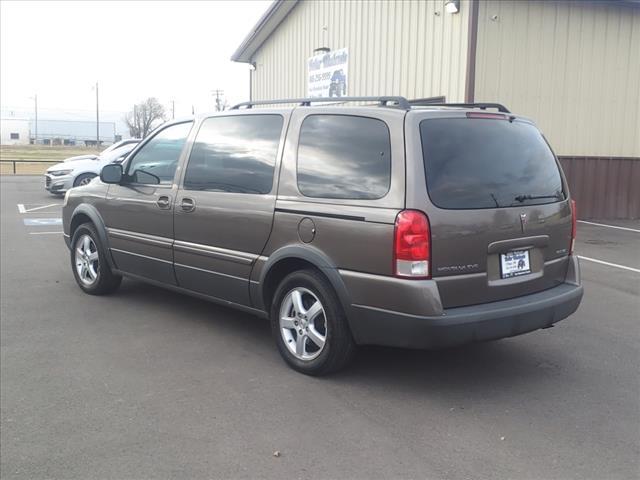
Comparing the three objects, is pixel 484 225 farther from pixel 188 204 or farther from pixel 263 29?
pixel 263 29

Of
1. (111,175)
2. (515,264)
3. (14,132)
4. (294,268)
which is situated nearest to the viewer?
(515,264)

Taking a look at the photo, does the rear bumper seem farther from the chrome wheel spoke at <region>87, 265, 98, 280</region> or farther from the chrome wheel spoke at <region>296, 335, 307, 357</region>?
the chrome wheel spoke at <region>87, 265, 98, 280</region>

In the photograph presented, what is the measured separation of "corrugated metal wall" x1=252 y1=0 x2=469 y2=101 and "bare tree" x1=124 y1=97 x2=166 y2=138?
7322 cm

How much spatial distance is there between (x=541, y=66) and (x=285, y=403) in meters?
11.0

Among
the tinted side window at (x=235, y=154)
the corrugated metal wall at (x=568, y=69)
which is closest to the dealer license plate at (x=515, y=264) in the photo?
the tinted side window at (x=235, y=154)

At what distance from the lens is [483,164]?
13.5 feet

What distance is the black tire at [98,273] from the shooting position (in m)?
→ 6.41

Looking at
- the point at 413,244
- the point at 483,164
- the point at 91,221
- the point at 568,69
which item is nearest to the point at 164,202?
the point at 91,221

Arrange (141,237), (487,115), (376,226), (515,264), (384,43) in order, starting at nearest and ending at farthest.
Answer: (376,226)
(515,264)
(487,115)
(141,237)
(384,43)

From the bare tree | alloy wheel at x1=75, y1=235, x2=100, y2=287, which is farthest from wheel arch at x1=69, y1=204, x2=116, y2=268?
the bare tree

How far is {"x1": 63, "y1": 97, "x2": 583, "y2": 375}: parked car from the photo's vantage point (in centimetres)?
384

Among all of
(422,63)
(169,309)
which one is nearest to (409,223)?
(169,309)

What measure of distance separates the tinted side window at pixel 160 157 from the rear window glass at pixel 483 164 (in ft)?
8.20

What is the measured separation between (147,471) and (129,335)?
2.31 metres
